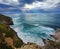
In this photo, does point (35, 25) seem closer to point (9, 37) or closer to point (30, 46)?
point (30, 46)

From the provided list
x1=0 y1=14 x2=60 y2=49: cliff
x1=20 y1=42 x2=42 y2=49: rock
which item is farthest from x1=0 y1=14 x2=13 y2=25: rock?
x1=20 y1=42 x2=42 y2=49: rock

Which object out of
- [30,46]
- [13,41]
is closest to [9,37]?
[13,41]

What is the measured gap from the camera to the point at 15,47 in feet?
14.9

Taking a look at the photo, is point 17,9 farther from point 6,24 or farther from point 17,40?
point 17,40

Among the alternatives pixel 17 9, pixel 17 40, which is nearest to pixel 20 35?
pixel 17 40

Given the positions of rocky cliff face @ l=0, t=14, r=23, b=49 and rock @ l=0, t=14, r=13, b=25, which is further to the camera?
rock @ l=0, t=14, r=13, b=25

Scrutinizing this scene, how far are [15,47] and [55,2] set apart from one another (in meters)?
2.02

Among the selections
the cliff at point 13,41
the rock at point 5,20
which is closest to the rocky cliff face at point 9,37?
the cliff at point 13,41

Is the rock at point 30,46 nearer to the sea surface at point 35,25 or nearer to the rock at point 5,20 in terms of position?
the sea surface at point 35,25

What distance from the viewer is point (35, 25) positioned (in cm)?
472

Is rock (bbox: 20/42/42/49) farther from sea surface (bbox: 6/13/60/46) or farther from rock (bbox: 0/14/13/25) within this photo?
rock (bbox: 0/14/13/25)

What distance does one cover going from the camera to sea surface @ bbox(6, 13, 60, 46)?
454 centimetres

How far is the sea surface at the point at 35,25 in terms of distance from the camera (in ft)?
14.9

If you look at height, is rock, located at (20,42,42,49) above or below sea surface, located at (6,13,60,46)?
below
